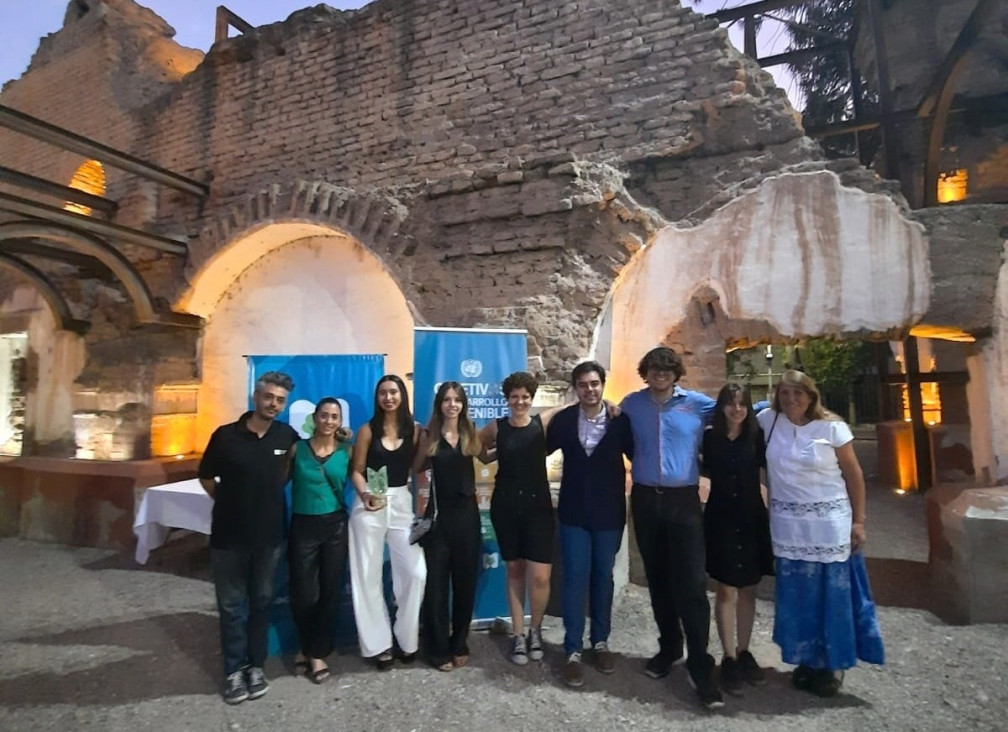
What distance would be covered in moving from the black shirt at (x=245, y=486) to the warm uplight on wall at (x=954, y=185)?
12.2m

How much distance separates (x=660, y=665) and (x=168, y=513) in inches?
157

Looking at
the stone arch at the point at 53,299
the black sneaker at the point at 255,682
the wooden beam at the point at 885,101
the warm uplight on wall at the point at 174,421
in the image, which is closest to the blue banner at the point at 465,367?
the black sneaker at the point at 255,682

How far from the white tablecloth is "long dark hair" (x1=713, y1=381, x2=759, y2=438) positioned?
3868 mm

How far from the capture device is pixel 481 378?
3.67m

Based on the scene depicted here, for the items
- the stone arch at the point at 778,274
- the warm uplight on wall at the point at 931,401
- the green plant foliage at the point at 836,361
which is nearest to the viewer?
the stone arch at the point at 778,274

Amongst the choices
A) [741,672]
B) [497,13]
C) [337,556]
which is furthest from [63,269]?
[741,672]

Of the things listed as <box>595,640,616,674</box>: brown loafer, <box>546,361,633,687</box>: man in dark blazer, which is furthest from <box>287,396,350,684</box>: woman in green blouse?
<box>595,640,616,674</box>: brown loafer

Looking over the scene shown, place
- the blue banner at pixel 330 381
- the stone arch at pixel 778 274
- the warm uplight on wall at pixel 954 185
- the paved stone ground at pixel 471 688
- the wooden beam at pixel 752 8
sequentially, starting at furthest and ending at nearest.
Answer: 1. the warm uplight on wall at pixel 954 185
2. the wooden beam at pixel 752 8
3. the stone arch at pixel 778 274
4. the blue banner at pixel 330 381
5. the paved stone ground at pixel 471 688

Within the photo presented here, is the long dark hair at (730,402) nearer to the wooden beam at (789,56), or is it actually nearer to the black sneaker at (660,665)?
the black sneaker at (660,665)

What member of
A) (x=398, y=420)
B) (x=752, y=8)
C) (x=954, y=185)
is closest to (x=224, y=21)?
(x=752, y=8)

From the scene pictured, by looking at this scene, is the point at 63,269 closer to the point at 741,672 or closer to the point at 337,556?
the point at 337,556

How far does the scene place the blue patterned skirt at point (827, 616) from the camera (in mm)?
2602

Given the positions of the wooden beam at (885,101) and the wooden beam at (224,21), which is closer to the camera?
the wooden beam at (885,101)

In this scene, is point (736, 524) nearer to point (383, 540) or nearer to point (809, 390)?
point (809, 390)
